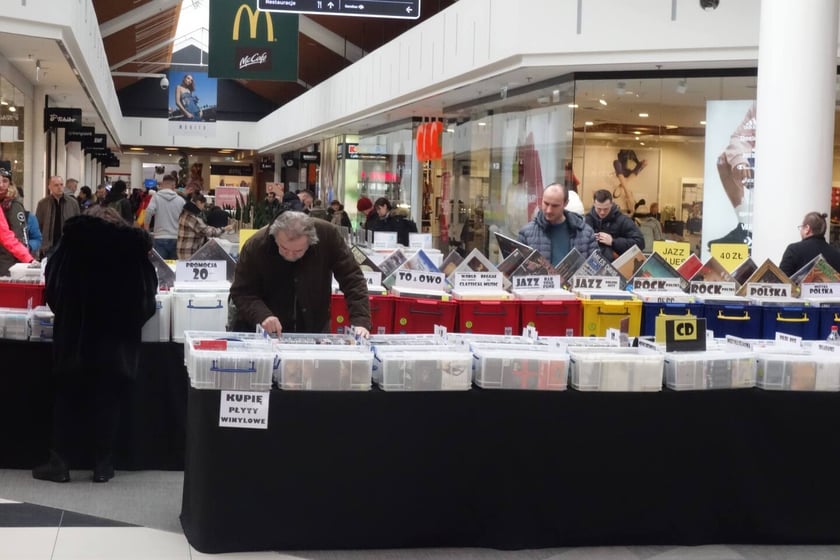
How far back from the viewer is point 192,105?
41938 millimetres

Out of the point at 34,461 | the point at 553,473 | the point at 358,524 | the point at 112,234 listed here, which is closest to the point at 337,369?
the point at 358,524

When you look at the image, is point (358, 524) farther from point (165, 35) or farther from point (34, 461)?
point (165, 35)

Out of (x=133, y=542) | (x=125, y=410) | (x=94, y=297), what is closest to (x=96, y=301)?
(x=94, y=297)

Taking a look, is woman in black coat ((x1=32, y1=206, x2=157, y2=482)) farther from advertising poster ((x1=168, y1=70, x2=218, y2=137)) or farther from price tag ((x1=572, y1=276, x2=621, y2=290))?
advertising poster ((x1=168, y1=70, x2=218, y2=137))

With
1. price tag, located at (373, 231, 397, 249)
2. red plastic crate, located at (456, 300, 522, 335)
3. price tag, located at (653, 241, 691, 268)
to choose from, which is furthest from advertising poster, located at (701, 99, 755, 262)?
red plastic crate, located at (456, 300, 522, 335)

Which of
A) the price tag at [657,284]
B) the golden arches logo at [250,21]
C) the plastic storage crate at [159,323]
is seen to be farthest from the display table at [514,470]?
the golden arches logo at [250,21]

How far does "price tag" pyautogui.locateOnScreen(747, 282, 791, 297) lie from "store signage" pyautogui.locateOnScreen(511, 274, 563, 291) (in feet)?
4.14

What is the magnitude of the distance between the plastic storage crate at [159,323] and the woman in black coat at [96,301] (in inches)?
8.8

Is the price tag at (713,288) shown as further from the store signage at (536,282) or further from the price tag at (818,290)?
the store signage at (536,282)

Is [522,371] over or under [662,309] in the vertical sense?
under

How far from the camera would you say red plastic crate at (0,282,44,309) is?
6.69m

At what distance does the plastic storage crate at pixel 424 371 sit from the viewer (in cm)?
485

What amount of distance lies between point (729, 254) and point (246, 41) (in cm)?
906

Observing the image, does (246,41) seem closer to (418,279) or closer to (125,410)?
(418,279)
